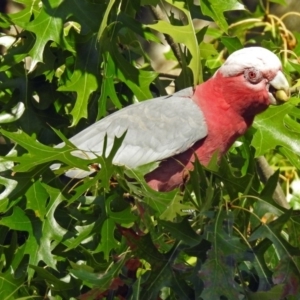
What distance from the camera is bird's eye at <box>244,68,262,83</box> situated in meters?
3.25

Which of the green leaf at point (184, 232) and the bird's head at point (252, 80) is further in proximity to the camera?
the bird's head at point (252, 80)

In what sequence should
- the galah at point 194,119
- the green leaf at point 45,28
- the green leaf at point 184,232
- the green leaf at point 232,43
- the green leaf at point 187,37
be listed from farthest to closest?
the green leaf at point 232,43
the galah at point 194,119
the green leaf at point 45,28
the green leaf at point 187,37
the green leaf at point 184,232

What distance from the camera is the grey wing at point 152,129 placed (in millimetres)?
3166

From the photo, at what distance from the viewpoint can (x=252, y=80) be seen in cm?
328

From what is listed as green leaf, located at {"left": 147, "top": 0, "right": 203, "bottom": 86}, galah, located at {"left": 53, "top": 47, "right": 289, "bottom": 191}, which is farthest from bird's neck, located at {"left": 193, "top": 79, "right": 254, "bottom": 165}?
green leaf, located at {"left": 147, "top": 0, "right": 203, "bottom": 86}

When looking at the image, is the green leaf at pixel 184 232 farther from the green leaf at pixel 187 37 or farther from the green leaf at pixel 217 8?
the green leaf at pixel 217 8

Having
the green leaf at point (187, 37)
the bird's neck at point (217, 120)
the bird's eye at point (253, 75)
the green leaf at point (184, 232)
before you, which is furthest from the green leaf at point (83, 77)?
the green leaf at point (184, 232)

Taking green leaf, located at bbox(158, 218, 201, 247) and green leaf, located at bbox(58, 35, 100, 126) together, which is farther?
green leaf, located at bbox(58, 35, 100, 126)

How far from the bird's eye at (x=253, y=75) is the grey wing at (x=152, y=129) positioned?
8.8 inches

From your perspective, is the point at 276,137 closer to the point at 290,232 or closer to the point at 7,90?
the point at 290,232

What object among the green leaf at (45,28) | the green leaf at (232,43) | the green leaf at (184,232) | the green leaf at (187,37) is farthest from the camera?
the green leaf at (232,43)

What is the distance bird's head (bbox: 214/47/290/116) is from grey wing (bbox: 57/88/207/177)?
0.50ft

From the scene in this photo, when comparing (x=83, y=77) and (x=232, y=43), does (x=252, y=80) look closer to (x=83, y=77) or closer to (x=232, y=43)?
(x=232, y=43)

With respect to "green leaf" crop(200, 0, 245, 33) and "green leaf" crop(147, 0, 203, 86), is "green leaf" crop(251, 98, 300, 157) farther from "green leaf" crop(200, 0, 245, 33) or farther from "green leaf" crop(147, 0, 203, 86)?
"green leaf" crop(147, 0, 203, 86)
